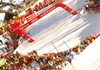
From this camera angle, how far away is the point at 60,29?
935 cm

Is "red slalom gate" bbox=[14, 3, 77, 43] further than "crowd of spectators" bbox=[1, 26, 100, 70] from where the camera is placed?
Yes

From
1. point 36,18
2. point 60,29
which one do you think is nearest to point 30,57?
point 60,29

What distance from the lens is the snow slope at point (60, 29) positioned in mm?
8523

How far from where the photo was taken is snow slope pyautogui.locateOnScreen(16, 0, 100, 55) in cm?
852

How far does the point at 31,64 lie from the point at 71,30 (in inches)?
156

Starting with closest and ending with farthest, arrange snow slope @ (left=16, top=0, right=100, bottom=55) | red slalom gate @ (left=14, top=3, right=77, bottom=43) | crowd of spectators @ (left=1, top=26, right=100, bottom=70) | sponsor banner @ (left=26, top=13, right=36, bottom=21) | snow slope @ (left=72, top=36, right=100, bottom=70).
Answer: snow slope @ (left=72, top=36, right=100, bottom=70) < crowd of spectators @ (left=1, top=26, right=100, bottom=70) < snow slope @ (left=16, top=0, right=100, bottom=55) < red slalom gate @ (left=14, top=3, right=77, bottom=43) < sponsor banner @ (left=26, top=13, right=36, bottom=21)

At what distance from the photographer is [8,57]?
9.27 m

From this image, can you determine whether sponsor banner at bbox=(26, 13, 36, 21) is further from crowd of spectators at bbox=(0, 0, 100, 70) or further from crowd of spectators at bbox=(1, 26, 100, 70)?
crowd of spectators at bbox=(1, 26, 100, 70)

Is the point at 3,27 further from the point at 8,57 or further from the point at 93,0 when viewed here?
the point at 93,0

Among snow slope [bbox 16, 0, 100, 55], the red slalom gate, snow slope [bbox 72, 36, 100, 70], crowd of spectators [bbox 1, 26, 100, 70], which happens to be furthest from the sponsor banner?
snow slope [bbox 72, 36, 100, 70]

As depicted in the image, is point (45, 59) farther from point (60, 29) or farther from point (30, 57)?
point (60, 29)

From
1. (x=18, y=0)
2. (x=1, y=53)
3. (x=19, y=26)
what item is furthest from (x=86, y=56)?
(x=18, y=0)

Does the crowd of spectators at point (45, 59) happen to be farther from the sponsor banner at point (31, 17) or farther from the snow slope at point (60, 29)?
the sponsor banner at point (31, 17)

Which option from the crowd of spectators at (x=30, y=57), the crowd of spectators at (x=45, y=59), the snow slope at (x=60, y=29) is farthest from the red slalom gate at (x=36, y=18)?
the crowd of spectators at (x=45, y=59)
